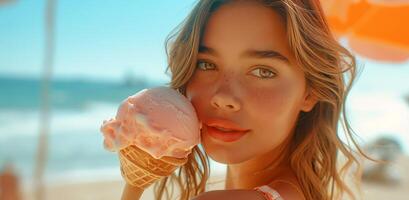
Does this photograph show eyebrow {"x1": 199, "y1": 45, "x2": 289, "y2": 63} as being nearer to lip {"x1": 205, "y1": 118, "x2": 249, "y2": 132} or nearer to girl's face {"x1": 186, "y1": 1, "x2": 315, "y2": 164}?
girl's face {"x1": 186, "y1": 1, "x2": 315, "y2": 164}

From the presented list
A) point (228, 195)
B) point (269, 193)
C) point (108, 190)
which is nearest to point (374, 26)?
point (269, 193)

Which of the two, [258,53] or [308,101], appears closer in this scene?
[258,53]

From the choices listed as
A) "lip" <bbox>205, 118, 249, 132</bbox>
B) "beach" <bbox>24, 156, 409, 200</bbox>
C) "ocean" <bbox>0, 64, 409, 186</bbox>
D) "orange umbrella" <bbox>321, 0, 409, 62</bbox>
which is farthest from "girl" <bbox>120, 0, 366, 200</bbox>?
"ocean" <bbox>0, 64, 409, 186</bbox>

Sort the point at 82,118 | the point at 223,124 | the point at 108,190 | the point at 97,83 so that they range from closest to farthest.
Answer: the point at 223,124 → the point at 108,190 → the point at 82,118 → the point at 97,83

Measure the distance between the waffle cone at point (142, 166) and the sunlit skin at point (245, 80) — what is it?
0.17 meters

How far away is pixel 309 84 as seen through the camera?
5.18ft

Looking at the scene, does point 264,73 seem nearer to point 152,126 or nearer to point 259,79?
point 259,79

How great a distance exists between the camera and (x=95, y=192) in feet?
30.7

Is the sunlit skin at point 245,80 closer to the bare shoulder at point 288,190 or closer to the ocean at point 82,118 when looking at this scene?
the bare shoulder at point 288,190

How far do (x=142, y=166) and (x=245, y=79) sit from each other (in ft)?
1.27

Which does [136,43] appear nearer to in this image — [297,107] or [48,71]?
[48,71]

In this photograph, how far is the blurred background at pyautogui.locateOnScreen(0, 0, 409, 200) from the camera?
2.33m

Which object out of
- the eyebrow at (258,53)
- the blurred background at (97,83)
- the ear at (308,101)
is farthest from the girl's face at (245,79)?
the blurred background at (97,83)

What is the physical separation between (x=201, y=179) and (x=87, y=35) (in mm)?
30078
